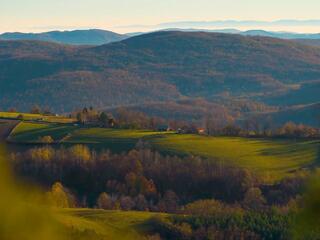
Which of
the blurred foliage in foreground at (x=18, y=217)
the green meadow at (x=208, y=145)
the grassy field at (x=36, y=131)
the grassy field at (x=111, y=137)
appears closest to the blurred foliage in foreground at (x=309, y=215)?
the blurred foliage in foreground at (x=18, y=217)

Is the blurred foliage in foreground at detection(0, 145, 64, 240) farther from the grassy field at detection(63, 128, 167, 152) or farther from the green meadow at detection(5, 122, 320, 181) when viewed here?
the grassy field at detection(63, 128, 167, 152)

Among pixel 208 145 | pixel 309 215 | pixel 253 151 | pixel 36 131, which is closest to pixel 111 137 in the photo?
pixel 36 131

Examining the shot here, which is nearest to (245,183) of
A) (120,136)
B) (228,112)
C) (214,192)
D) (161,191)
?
(214,192)

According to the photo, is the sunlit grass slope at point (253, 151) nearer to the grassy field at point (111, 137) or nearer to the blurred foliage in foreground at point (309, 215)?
the grassy field at point (111, 137)

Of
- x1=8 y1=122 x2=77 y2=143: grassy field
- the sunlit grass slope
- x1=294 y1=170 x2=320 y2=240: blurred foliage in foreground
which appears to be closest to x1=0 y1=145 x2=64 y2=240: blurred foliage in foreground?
x1=294 y1=170 x2=320 y2=240: blurred foliage in foreground

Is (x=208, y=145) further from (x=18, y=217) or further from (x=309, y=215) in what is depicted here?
(x=18, y=217)

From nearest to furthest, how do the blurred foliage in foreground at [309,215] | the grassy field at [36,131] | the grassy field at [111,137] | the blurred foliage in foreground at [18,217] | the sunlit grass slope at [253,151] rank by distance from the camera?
the blurred foliage in foreground at [18,217] → the blurred foliage in foreground at [309,215] → the sunlit grass slope at [253,151] → the grassy field at [111,137] → the grassy field at [36,131]

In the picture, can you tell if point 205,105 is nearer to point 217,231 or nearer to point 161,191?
point 161,191
